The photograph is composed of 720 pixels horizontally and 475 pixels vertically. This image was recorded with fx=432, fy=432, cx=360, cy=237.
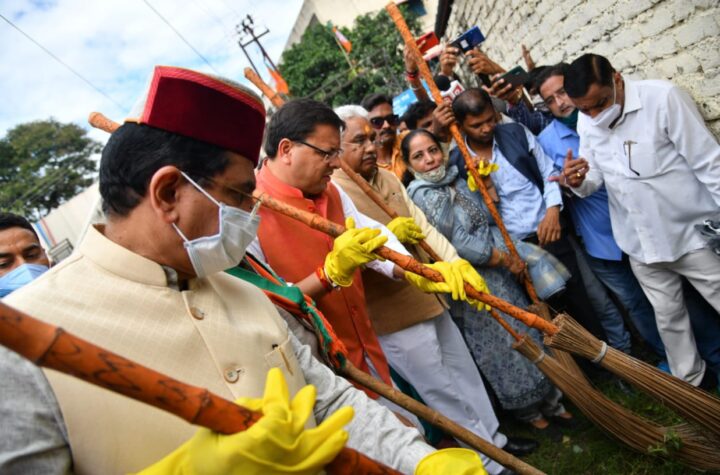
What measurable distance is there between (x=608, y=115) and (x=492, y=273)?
1.37 metres

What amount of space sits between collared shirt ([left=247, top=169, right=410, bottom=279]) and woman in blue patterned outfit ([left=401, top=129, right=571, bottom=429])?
0.70 m

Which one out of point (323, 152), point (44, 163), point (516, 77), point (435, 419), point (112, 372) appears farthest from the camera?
point (44, 163)

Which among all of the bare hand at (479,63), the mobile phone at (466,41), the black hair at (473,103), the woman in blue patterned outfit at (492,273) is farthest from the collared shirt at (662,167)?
the mobile phone at (466,41)

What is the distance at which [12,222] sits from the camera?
2498 mm

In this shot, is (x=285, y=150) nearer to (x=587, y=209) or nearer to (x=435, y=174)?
(x=435, y=174)

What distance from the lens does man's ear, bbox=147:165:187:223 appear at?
119 cm

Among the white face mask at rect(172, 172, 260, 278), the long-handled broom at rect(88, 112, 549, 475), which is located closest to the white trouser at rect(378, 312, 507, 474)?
the long-handled broom at rect(88, 112, 549, 475)

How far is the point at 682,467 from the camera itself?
103 inches

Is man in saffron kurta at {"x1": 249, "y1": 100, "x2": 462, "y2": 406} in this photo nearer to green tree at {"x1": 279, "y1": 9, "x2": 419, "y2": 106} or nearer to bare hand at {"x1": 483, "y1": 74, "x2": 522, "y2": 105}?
bare hand at {"x1": 483, "y1": 74, "x2": 522, "y2": 105}

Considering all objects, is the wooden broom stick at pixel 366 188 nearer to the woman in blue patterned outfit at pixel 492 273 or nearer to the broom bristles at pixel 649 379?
the woman in blue patterned outfit at pixel 492 273

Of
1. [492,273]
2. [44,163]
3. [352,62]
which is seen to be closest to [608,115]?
[492,273]

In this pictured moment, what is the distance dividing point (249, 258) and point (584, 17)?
12.7 ft

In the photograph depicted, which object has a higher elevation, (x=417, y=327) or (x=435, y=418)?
(x=435, y=418)

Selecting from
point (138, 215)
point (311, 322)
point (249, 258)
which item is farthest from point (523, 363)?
point (138, 215)
